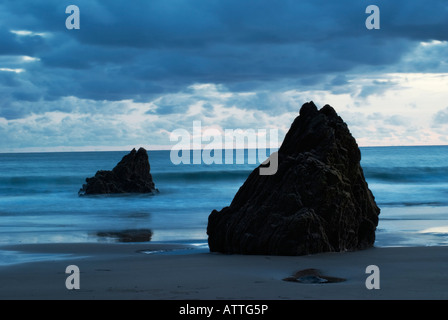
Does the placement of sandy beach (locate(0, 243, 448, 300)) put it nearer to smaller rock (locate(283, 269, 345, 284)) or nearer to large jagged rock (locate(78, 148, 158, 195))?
smaller rock (locate(283, 269, 345, 284))

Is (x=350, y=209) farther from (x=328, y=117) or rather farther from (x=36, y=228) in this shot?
(x=36, y=228)

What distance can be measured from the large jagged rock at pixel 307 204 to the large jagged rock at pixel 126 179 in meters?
20.7

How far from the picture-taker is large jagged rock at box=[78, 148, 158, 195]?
1250 inches

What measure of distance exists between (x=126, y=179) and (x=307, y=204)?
23.0m

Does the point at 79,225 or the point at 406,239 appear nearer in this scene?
the point at 406,239

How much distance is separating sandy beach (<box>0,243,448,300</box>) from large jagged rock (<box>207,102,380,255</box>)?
0.36 m

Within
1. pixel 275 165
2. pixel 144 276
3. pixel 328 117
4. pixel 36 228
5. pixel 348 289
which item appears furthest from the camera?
pixel 36 228

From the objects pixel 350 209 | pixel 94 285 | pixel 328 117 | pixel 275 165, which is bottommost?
pixel 94 285

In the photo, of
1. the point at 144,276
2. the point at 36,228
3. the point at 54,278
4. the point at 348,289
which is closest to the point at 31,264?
the point at 54,278

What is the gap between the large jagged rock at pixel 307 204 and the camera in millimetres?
10648

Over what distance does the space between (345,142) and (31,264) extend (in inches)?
246

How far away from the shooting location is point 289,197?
10938mm

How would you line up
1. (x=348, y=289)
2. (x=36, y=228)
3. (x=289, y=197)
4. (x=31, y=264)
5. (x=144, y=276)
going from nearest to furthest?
(x=348, y=289) < (x=144, y=276) < (x=31, y=264) < (x=289, y=197) < (x=36, y=228)

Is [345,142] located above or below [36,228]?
above
